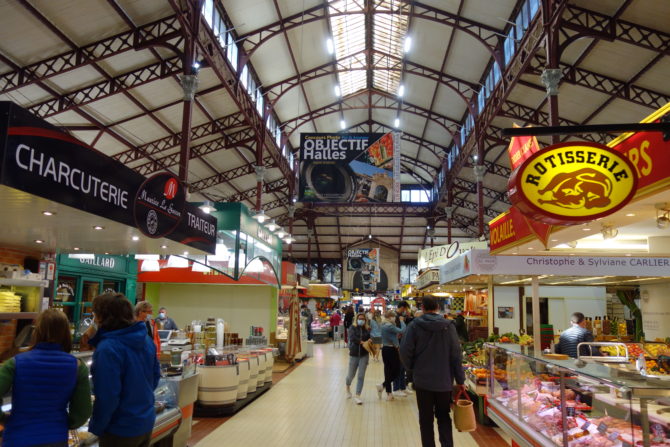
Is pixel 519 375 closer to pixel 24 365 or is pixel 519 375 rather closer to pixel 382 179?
pixel 24 365

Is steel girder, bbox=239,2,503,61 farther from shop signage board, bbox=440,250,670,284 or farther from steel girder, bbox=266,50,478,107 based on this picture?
shop signage board, bbox=440,250,670,284

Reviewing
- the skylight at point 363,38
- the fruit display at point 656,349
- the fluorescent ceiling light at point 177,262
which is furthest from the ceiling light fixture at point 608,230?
the skylight at point 363,38

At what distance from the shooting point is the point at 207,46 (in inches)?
501

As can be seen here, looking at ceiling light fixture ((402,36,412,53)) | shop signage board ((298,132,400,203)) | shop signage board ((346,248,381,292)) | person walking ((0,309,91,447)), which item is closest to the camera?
person walking ((0,309,91,447))

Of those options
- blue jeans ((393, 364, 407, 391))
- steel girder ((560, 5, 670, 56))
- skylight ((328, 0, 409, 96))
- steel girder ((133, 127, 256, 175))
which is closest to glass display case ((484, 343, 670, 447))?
blue jeans ((393, 364, 407, 391))

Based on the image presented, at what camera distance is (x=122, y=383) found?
2.76 metres

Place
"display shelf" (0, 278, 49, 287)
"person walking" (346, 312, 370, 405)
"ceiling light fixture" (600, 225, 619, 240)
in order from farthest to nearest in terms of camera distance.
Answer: "person walking" (346, 312, 370, 405) → "display shelf" (0, 278, 49, 287) → "ceiling light fixture" (600, 225, 619, 240)

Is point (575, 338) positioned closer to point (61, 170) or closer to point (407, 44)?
point (61, 170)

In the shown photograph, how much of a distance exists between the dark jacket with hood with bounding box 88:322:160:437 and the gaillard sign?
2.54 metres

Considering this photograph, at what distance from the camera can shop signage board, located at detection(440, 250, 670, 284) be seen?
7.03 m

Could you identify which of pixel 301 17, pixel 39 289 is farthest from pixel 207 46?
pixel 39 289

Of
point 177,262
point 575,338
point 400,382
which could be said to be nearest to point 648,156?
point 575,338

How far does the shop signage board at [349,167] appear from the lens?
1335 cm

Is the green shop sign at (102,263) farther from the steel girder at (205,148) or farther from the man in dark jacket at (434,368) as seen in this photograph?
the man in dark jacket at (434,368)
